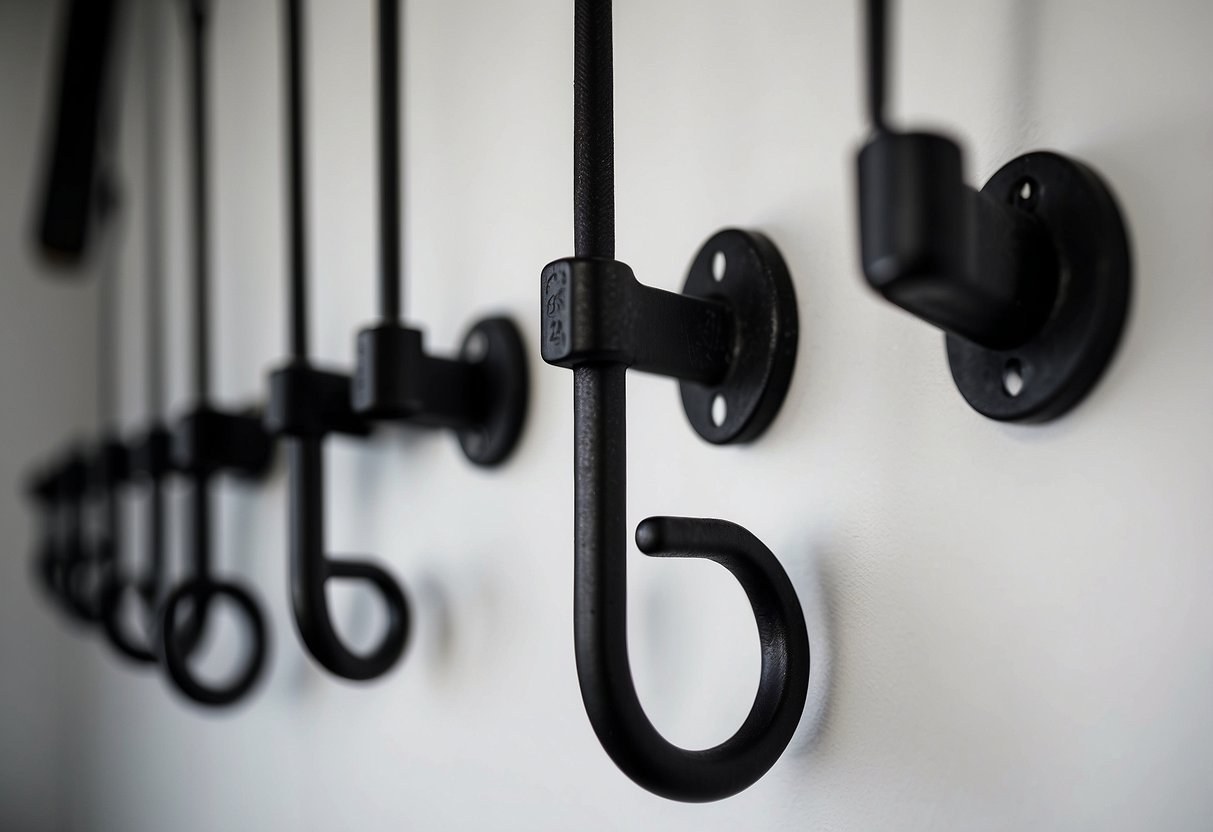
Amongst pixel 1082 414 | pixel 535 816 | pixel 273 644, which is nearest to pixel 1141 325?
pixel 1082 414

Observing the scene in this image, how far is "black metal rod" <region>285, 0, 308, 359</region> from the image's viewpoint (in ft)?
1.77

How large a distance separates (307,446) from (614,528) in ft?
0.90

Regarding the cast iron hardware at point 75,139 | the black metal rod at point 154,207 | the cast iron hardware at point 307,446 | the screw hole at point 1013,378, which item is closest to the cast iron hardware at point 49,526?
the black metal rod at point 154,207

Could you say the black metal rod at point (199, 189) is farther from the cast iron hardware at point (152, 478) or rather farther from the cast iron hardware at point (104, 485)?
the cast iron hardware at point (104, 485)

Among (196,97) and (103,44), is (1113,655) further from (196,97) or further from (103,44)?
(103,44)

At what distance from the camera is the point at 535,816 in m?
0.43

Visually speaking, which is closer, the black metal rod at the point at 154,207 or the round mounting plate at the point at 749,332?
the round mounting plate at the point at 749,332

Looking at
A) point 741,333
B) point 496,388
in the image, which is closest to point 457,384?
point 496,388

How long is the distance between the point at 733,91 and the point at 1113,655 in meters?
0.23

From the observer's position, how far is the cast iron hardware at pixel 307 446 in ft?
1.61

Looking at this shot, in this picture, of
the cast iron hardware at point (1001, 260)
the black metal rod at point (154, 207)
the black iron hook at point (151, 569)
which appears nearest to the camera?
the cast iron hardware at point (1001, 260)

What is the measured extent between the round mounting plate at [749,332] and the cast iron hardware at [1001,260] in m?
0.06

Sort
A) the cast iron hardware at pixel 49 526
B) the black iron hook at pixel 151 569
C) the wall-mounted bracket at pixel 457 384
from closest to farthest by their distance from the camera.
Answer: the wall-mounted bracket at pixel 457 384 → the black iron hook at pixel 151 569 → the cast iron hardware at pixel 49 526

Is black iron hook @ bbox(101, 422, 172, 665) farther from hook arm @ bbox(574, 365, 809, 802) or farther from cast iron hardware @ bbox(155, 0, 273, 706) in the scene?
hook arm @ bbox(574, 365, 809, 802)
